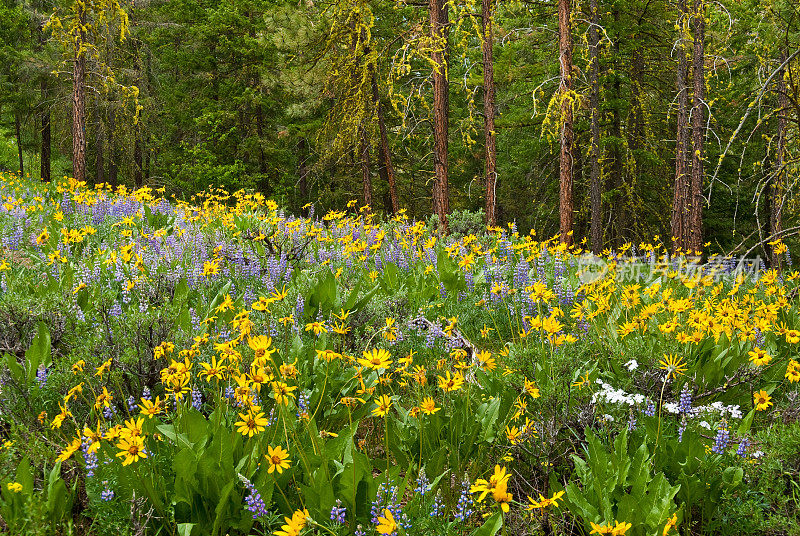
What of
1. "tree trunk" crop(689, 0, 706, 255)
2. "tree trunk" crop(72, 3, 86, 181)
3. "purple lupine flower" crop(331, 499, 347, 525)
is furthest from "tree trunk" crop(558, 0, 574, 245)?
"tree trunk" crop(72, 3, 86, 181)

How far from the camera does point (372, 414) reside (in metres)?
2.35

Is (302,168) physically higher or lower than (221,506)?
higher

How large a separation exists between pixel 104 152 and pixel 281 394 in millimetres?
26547

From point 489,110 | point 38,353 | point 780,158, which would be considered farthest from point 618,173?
point 38,353

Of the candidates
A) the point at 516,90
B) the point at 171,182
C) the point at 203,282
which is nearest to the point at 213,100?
the point at 171,182

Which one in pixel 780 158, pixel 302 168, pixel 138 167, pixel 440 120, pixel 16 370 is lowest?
pixel 16 370

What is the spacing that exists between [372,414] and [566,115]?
9.42 metres

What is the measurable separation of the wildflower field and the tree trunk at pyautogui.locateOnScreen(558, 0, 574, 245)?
648 centimetres

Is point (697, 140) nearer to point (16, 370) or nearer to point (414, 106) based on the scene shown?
point (414, 106)

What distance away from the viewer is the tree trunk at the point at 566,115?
10.3m

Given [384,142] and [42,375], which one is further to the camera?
[384,142]

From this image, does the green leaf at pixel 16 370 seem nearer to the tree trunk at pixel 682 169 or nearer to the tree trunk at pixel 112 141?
the tree trunk at pixel 682 169

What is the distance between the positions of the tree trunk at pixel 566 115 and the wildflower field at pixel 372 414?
648 cm

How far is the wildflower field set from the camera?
2.03 metres
